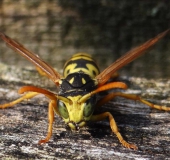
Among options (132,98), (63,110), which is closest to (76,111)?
(63,110)

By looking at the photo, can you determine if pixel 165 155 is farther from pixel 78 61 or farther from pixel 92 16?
pixel 92 16

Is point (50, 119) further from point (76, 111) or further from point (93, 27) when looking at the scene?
point (93, 27)

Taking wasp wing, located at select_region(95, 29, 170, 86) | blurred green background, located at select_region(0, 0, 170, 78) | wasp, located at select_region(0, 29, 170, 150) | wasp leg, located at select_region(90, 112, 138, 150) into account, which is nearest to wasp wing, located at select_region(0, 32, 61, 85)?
wasp, located at select_region(0, 29, 170, 150)

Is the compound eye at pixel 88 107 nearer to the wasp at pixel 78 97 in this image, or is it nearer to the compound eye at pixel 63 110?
the wasp at pixel 78 97

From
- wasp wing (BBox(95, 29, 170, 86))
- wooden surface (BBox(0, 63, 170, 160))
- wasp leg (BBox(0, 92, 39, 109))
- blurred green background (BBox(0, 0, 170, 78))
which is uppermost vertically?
blurred green background (BBox(0, 0, 170, 78))

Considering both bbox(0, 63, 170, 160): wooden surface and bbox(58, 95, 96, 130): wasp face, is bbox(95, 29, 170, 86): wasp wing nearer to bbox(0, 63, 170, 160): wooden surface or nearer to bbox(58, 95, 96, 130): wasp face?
bbox(0, 63, 170, 160): wooden surface
